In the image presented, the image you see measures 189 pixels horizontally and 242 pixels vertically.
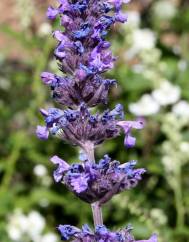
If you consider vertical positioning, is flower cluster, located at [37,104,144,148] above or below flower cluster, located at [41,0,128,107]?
below

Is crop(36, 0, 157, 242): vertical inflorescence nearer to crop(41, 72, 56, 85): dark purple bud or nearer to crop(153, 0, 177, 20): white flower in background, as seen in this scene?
crop(41, 72, 56, 85): dark purple bud

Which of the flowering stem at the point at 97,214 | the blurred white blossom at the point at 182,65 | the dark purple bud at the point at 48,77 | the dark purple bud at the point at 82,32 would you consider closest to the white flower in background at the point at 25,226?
the blurred white blossom at the point at 182,65

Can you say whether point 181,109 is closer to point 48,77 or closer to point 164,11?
point 164,11


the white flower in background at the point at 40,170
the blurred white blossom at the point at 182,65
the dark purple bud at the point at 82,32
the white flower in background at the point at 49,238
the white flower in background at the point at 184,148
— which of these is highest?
the blurred white blossom at the point at 182,65

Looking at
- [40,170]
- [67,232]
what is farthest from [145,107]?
[67,232]

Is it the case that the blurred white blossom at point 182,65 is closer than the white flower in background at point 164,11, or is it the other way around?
the blurred white blossom at point 182,65

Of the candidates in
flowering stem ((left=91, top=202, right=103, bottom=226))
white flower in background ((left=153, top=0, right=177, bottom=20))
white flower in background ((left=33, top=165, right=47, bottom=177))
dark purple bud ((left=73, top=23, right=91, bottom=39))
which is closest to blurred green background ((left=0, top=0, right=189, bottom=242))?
white flower in background ((left=33, top=165, right=47, bottom=177))

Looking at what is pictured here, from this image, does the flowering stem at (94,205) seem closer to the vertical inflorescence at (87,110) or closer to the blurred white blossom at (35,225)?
the vertical inflorescence at (87,110)

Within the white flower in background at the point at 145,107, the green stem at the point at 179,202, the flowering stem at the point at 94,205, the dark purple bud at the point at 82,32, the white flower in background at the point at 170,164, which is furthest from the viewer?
the white flower in background at the point at 145,107
